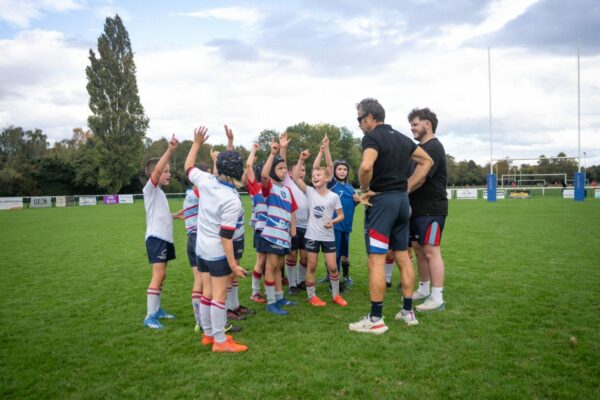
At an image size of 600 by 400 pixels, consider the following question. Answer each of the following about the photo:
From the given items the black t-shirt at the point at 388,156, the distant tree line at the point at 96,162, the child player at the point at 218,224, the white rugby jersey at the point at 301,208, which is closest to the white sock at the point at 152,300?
the child player at the point at 218,224

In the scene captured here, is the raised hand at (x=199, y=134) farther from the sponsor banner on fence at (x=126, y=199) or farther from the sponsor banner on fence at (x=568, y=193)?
A: the sponsor banner on fence at (x=126, y=199)

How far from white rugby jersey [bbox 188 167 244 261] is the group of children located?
0.01m

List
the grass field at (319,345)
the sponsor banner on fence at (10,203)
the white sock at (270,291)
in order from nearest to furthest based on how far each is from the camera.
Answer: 1. the grass field at (319,345)
2. the white sock at (270,291)
3. the sponsor banner on fence at (10,203)

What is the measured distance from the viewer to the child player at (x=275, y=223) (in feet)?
18.4

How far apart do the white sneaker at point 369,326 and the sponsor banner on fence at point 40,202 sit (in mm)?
42086

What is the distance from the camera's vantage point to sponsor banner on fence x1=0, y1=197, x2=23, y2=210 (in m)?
34.5

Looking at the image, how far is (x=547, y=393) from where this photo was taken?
3.30 meters

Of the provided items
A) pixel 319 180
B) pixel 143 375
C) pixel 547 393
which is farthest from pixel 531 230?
pixel 143 375

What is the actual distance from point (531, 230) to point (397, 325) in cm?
1125

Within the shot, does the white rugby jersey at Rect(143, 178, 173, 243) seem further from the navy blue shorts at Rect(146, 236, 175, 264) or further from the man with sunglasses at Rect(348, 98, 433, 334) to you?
the man with sunglasses at Rect(348, 98, 433, 334)

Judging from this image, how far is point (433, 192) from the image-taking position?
5629 mm

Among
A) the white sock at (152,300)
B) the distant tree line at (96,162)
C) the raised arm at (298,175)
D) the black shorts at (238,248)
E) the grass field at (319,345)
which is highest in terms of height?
the distant tree line at (96,162)

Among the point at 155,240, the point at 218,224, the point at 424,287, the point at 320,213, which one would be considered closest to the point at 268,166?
the point at 320,213

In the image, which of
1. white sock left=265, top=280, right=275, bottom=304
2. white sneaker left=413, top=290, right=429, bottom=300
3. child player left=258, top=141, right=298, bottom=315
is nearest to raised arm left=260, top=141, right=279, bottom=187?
child player left=258, top=141, right=298, bottom=315
